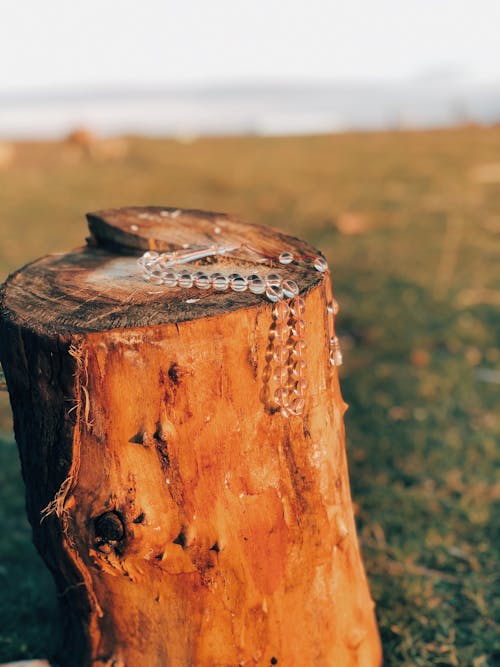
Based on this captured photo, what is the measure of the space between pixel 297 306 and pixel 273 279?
103 mm

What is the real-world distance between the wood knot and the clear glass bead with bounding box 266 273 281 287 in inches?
28.7

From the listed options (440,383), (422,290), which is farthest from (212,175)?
(440,383)

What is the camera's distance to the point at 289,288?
189 centimetres

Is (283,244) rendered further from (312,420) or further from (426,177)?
(426,177)

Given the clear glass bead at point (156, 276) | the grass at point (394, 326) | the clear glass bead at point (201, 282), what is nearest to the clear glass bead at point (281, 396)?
the clear glass bead at point (201, 282)

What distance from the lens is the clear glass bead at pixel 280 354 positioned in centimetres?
185

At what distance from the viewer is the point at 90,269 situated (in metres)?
2.20

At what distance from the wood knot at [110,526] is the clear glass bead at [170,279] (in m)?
0.64

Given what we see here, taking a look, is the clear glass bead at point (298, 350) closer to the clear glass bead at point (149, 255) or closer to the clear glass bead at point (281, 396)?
the clear glass bead at point (281, 396)

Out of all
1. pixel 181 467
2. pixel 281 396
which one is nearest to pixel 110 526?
pixel 181 467

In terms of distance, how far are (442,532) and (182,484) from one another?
6.63 feet

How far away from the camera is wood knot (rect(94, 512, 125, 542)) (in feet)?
5.98

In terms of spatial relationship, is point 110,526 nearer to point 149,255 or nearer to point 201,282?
point 201,282

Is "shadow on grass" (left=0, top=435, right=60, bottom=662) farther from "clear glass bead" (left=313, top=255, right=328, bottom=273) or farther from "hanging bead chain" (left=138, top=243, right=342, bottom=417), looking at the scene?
"clear glass bead" (left=313, top=255, right=328, bottom=273)
